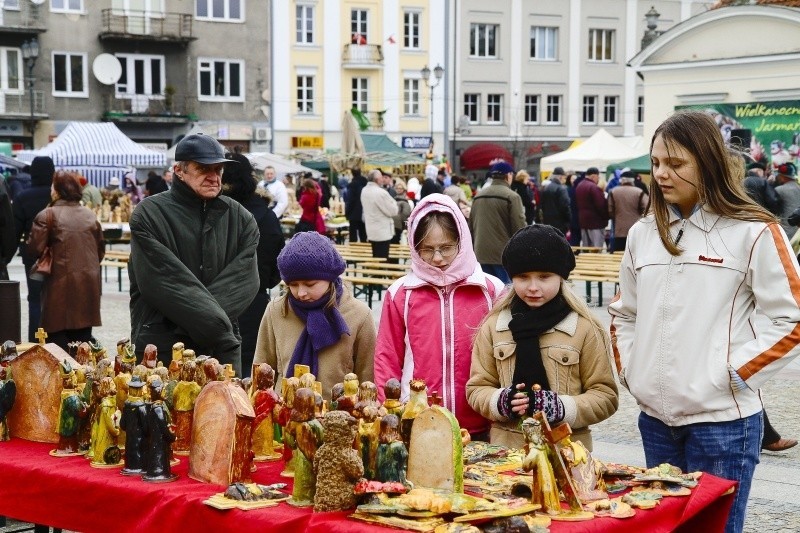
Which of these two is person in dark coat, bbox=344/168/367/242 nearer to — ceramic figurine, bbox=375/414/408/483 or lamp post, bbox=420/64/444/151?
ceramic figurine, bbox=375/414/408/483

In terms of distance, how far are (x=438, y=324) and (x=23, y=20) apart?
134 feet

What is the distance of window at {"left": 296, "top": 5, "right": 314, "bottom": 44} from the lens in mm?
46719

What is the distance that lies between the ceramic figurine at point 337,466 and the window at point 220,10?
43.4 m

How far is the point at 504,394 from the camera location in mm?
3998

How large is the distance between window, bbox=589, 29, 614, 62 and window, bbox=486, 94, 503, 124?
186 inches

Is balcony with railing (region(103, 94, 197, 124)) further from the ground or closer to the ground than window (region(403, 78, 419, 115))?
closer to the ground

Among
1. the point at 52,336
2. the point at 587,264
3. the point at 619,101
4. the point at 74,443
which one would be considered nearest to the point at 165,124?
the point at 619,101

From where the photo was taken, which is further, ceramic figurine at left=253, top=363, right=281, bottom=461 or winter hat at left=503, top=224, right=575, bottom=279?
winter hat at left=503, top=224, right=575, bottom=279

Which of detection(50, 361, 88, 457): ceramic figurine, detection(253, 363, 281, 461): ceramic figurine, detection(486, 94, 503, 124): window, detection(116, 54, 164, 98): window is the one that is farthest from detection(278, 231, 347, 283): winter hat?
detection(486, 94, 503, 124): window

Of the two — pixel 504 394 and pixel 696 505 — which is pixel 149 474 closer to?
pixel 504 394

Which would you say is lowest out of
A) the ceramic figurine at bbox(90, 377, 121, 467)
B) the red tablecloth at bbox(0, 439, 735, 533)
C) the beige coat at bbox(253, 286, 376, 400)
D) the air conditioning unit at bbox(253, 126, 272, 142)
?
the red tablecloth at bbox(0, 439, 735, 533)

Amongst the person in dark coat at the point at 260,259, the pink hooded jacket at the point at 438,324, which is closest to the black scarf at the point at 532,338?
the pink hooded jacket at the point at 438,324

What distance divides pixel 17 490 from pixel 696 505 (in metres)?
2.04

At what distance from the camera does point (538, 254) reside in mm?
4117
